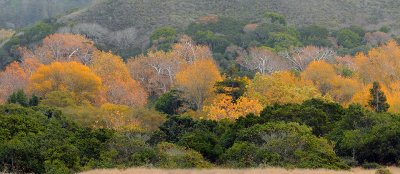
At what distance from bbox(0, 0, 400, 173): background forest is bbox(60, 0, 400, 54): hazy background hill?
1.44 ft

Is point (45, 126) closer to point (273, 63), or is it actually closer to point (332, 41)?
point (273, 63)

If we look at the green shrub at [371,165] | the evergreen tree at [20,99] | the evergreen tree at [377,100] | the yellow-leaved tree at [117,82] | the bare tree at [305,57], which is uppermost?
the green shrub at [371,165]

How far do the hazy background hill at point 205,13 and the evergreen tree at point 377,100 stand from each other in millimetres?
66640

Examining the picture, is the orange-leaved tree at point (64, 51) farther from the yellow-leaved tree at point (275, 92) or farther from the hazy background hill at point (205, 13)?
the yellow-leaved tree at point (275, 92)

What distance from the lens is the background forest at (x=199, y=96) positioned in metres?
38.7

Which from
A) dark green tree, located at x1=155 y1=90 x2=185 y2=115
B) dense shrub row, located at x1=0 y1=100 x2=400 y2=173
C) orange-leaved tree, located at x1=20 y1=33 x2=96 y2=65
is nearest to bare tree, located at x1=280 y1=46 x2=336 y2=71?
dark green tree, located at x1=155 y1=90 x2=185 y2=115

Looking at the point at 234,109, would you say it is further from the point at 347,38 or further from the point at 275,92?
the point at 347,38

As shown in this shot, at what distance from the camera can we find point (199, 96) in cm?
7025

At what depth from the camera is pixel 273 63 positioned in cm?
8919

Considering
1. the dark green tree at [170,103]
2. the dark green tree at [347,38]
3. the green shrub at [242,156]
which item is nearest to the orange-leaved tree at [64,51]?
the dark green tree at [170,103]

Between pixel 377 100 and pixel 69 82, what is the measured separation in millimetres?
32436

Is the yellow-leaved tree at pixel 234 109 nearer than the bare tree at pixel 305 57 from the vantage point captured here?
Yes

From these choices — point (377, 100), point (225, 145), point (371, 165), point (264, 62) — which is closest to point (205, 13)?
point (264, 62)

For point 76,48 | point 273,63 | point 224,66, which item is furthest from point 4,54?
point 273,63
